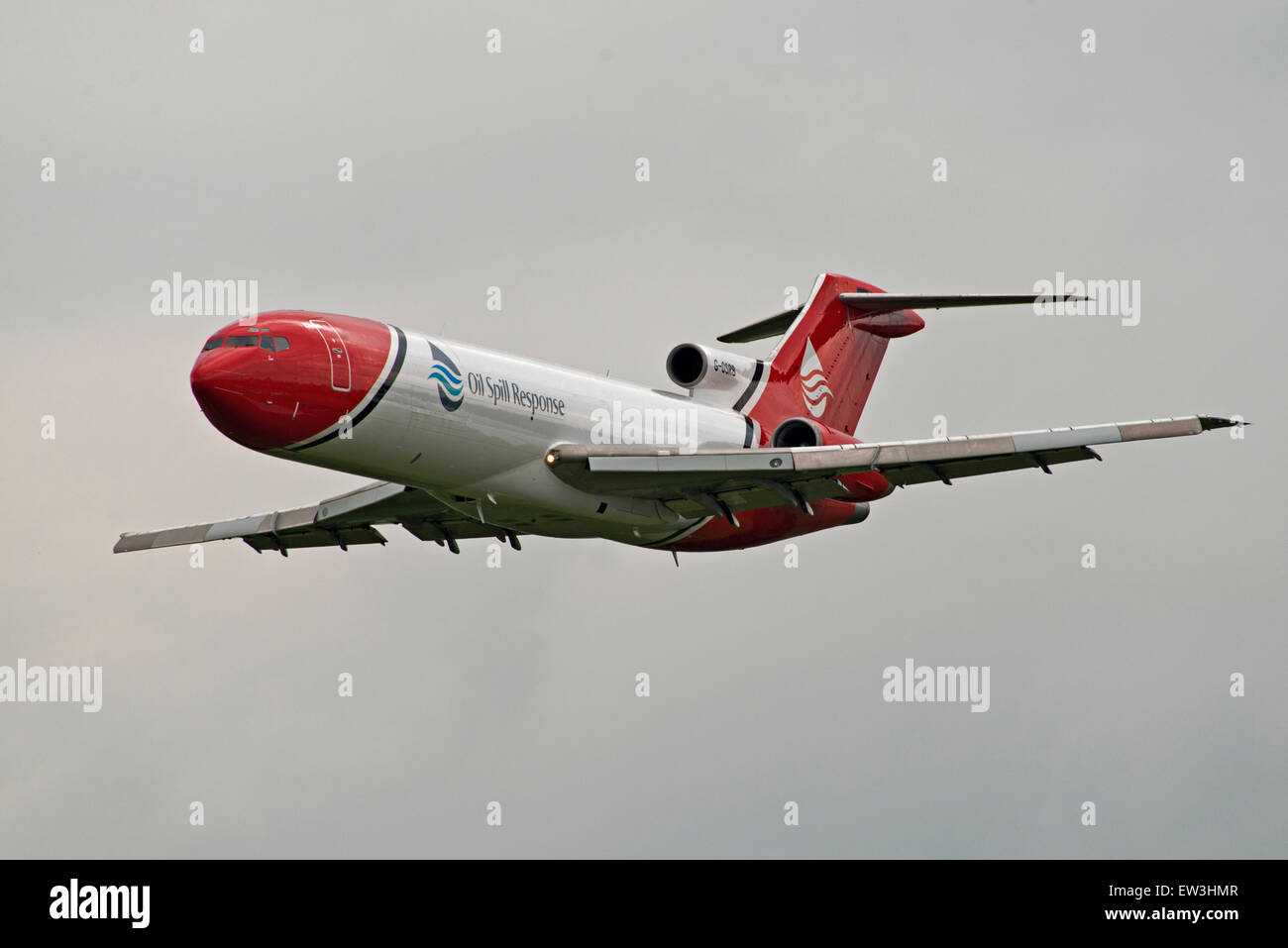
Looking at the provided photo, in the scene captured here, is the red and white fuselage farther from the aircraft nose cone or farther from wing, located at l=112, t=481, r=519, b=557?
wing, located at l=112, t=481, r=519, b=557

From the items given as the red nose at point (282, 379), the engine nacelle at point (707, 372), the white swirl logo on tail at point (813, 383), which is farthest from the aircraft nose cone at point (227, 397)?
the white swirl logo on tail at point (813, 383)

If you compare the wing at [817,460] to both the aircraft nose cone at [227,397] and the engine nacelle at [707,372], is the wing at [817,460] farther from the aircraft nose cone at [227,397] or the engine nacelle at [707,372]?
the aircraft nose cone at [227,397]

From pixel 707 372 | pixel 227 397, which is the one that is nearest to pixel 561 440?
pixel 707 372

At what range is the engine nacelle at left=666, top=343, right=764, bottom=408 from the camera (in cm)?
3675

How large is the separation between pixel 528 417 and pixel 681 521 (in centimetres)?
436

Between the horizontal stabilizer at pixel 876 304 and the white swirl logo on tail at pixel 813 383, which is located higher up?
the horizontal stabilizer at pixel 876 304

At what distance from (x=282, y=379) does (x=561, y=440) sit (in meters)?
5.35

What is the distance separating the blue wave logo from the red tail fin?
29.2ft

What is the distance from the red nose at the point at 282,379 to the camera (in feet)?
95.4

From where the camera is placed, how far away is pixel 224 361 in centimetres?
2914

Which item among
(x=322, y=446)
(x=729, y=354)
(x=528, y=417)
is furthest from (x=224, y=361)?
(x=729, y=354)

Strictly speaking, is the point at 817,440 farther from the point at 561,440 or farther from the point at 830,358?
the point at 561,440

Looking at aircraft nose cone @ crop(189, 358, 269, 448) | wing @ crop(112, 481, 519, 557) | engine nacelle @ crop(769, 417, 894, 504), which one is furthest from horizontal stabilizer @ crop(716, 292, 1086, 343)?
aircraft nose cone @ crop(189, 358, 269, 448)

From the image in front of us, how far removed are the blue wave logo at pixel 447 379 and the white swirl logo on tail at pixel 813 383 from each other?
10.1 m
